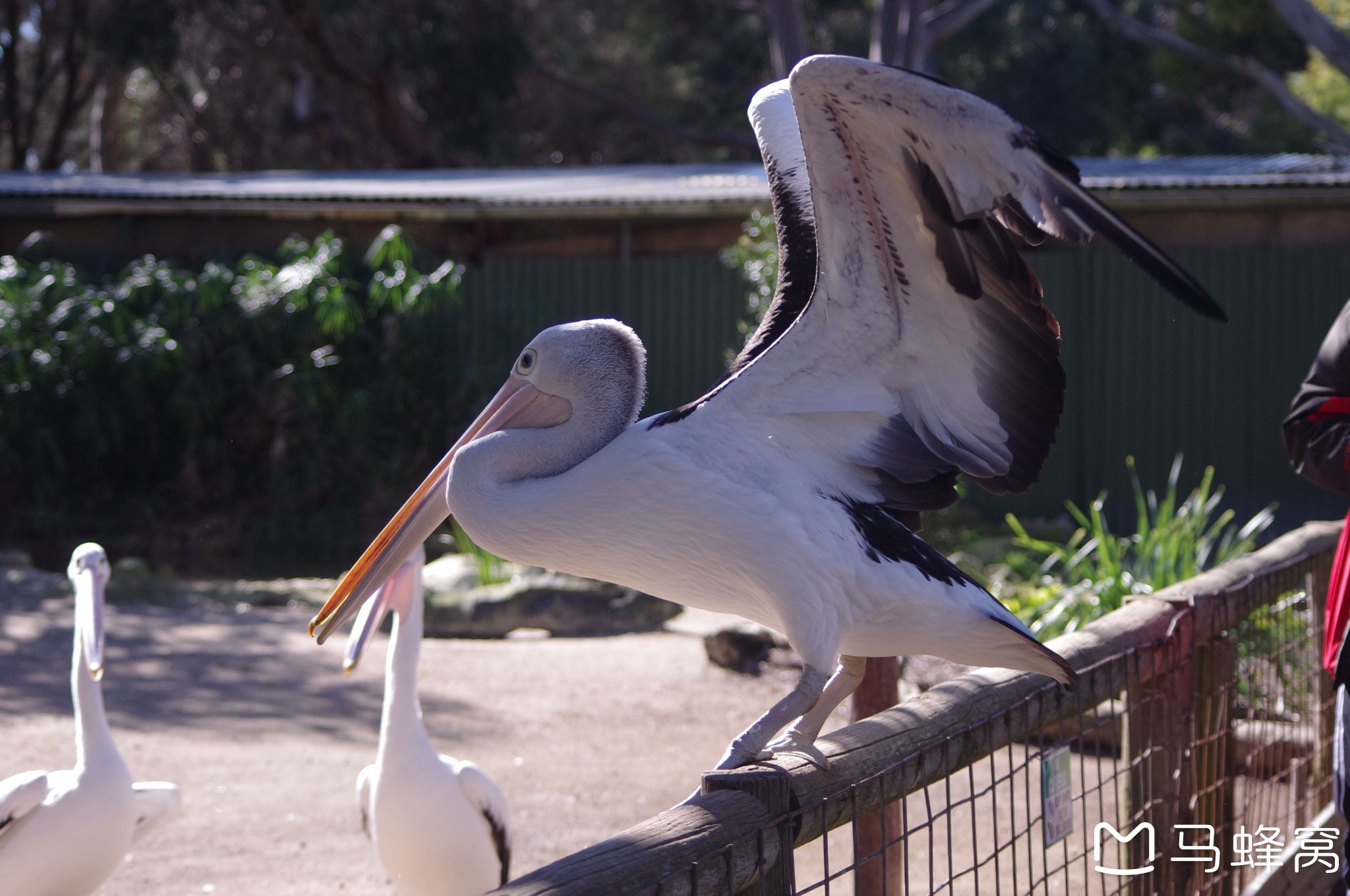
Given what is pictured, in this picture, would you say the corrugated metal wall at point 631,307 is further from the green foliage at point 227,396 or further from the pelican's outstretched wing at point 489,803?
the pelican's outstretched wing at point 489,803

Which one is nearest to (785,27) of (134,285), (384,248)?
(384,248)

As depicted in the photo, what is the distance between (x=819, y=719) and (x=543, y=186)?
9.67 metres

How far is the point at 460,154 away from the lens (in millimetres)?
18641

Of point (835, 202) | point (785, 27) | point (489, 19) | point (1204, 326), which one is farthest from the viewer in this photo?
point (489, 19)

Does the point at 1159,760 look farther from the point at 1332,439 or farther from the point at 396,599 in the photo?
the point at 396,599

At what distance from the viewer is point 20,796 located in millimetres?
3557

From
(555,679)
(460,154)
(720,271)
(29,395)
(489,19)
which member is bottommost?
(555,679)

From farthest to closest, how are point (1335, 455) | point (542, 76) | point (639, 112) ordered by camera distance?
point (542, 76)
point (639, 112)
point (1335, 455)

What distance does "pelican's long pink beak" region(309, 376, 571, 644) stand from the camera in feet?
8.32

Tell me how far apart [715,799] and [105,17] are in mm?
16680

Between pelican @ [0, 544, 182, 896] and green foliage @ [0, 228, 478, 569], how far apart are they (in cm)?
597

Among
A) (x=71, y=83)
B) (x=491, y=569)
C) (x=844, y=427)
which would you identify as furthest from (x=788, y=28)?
(x=71, y=83)

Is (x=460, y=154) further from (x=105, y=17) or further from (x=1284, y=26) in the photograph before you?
(x=1284, y=26)

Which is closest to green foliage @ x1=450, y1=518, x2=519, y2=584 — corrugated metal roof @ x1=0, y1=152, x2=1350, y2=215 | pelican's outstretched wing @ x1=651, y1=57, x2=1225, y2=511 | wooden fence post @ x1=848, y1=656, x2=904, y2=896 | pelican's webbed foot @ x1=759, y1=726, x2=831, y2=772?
corrugated metal roof @ x1=0, y1=152, x2=1350, y2=215
